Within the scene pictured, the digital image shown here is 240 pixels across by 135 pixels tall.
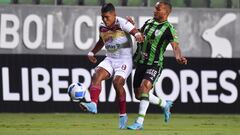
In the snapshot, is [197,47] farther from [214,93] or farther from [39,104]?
[39,104]

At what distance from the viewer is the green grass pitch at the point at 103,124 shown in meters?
13.0

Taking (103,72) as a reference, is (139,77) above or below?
below

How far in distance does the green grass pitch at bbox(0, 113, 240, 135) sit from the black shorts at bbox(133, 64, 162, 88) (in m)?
0.76

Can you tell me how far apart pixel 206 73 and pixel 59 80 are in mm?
3255

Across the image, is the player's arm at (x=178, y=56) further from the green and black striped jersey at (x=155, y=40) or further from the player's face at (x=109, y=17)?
the player's face at (x=109, y=17)

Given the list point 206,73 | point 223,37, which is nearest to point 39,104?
point 206,73

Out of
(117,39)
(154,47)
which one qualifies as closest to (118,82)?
(117,39)

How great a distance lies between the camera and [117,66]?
1356 cm

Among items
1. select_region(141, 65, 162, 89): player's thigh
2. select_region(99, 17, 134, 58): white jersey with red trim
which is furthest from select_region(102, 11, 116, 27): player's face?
select_region(141, 65, 162, 89): player's thigh

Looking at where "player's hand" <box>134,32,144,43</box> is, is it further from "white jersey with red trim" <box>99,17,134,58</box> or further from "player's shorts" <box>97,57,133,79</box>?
"player's shorts" <box>97,57,133,79</box>

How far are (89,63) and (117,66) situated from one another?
19.0ft

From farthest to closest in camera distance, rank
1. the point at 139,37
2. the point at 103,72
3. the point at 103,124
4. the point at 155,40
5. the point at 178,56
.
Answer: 1. the point at 103,124
2. the point at 155,40
3. the point at 103,72
4. the point at 178,56
5. the point at 139,37

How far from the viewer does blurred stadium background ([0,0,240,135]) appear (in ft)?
62.0

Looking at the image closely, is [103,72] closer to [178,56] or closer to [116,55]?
[116,55]
